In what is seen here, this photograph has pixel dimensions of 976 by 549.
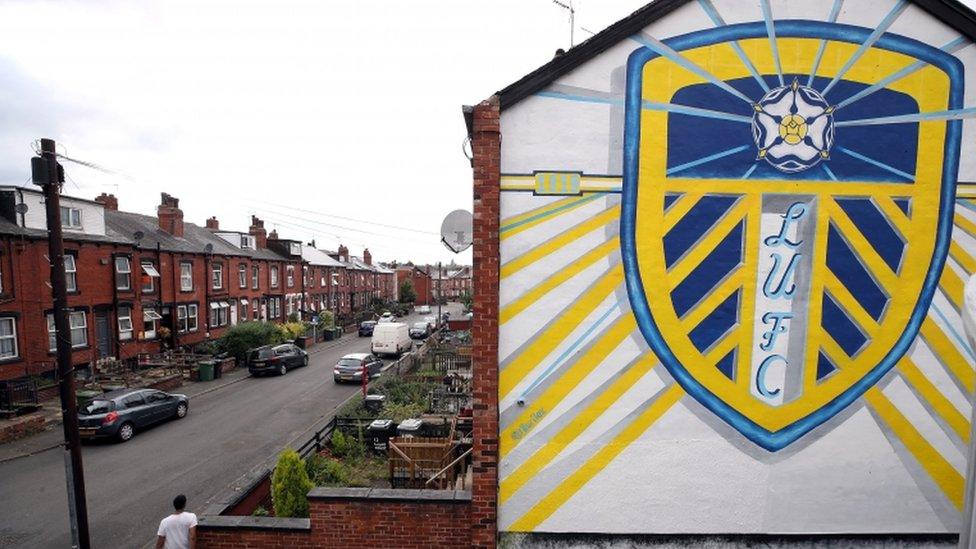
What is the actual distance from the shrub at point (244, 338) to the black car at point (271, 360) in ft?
3.35

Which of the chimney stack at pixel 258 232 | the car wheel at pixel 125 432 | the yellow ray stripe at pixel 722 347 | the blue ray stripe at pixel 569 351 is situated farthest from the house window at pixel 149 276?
the yellow ray stripe at pixel 722 347

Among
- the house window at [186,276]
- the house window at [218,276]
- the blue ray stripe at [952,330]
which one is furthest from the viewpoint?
the house window at [218,276]

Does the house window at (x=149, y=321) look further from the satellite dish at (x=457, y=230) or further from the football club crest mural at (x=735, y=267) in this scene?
the football club crest mural at (x=735, y=267)

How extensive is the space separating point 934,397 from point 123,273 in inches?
1074

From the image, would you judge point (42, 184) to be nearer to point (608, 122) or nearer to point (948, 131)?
point (608, 122)

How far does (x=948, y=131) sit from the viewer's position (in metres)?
5.18

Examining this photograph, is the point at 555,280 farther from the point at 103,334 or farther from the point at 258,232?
the point at 258,232

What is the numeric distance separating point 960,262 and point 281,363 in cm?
2355

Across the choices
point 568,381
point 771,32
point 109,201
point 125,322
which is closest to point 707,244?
point 568,381

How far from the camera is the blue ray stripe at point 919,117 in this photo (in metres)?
5.16

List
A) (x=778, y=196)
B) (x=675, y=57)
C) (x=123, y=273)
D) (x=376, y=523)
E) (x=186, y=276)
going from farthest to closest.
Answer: (x=186, y=276), (x=123, y=273), (x=376, y=523), (x=778, y=196), (x=675, y=57)

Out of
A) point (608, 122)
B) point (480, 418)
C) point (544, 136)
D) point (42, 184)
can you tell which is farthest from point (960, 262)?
point (42, 184)

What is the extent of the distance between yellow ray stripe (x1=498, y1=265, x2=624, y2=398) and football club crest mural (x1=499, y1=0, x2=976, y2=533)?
0.02 meters

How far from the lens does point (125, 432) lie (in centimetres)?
1300
